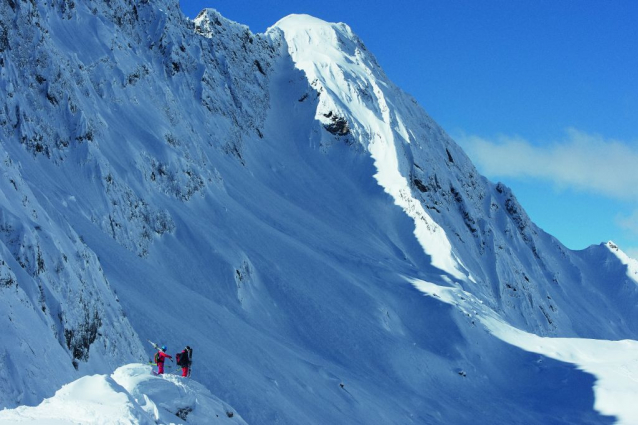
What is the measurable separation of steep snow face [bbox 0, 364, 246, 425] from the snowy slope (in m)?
0.31

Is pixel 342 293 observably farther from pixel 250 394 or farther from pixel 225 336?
pixel 250 394

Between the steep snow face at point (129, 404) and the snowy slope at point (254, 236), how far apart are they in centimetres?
31

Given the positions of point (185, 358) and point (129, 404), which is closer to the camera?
point (129, 404)

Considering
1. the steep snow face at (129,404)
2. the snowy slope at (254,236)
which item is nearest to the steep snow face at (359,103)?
the snowy slope at (254,236)

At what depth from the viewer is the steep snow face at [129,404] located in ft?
27.5

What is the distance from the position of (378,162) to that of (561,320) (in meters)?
35.3

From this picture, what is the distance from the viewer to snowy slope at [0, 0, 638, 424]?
21.2 m

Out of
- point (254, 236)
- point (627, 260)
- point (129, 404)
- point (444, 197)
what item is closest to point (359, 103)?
point (444, 197)

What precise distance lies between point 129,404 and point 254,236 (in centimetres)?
3803

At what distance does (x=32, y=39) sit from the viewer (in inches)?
1495

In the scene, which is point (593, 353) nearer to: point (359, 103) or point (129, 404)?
point (359, 103)

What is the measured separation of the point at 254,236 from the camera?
46812mm

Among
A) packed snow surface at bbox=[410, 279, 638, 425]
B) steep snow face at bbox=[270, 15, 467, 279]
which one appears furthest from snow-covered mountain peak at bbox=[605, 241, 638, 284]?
packed snow surface at bbox=[410, 279, 638, 425]

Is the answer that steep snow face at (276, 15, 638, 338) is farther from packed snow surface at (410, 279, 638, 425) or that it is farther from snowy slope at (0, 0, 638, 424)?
packed snow surface at (410, 279, 638, 425)
